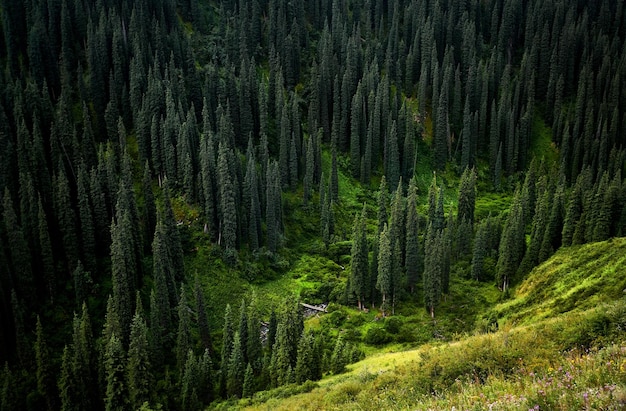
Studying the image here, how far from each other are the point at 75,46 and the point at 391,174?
9035 centimetres

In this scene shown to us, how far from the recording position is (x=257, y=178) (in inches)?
4833

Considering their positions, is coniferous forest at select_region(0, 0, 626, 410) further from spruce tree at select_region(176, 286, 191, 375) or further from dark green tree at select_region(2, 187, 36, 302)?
dark green tree at select_region(2, 187, 36, 302)

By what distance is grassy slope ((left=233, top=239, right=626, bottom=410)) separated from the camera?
66.0 feet

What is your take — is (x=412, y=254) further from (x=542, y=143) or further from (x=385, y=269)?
(x=542, y=143)

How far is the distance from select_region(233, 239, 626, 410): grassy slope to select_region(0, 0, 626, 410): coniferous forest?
23184mm

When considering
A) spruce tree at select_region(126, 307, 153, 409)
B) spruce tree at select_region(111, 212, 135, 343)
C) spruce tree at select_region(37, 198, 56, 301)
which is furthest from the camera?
spruce tree at select_region(37, 198, 56, 301)

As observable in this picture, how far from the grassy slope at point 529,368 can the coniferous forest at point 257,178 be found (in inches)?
913

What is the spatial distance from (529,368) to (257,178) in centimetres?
9589

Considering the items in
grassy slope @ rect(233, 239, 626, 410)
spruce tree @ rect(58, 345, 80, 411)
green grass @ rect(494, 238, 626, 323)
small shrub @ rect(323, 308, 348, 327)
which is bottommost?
small shrub @ rect(323, 308, 348, 327)

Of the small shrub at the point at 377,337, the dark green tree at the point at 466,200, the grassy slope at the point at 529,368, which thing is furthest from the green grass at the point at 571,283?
the dark green tree at the point at 466,200

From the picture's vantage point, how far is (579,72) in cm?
18662

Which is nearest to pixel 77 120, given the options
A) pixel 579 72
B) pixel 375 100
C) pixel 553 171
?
pixel 375 100

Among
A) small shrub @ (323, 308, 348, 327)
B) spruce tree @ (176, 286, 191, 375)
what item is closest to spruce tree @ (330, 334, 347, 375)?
small shrub @ (323, 308, 348, 327)

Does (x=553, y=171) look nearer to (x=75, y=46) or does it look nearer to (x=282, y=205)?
(x=282, y=205)
